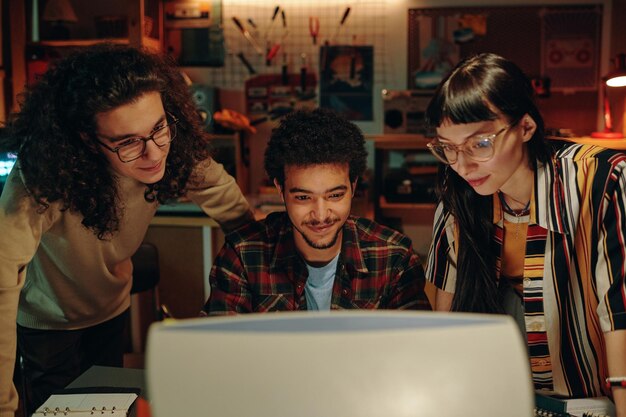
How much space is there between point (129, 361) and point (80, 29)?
5.77 feet

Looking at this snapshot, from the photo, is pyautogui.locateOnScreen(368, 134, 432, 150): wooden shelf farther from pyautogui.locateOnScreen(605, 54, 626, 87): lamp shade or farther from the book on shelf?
the book on shelf

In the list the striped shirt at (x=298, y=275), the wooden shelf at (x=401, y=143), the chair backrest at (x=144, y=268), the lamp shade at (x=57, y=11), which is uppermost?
the lamp shade at (x=57, y=11)

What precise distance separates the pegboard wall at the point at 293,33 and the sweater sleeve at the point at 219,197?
174 centimetres

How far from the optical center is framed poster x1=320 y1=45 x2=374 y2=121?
3453 mm

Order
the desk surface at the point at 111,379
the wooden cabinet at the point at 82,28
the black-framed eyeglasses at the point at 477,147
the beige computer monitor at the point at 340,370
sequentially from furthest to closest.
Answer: the wooden cabinet at the point at 82,28, the desk surface at the point at 111,379, the black-framed eyeglasses at the point at 477,147, the beige computer monitor at the point at 340,370

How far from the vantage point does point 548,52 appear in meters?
3.33

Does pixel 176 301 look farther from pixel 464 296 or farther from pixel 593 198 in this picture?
pixel 593 198

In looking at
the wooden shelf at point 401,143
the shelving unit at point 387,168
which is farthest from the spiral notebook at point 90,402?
the wooden shelf at point 401,143

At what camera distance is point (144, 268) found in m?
2.43

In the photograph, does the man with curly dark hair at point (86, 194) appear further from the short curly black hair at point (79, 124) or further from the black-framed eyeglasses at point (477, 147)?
the black-framed eyeglasses at point (477, 147)

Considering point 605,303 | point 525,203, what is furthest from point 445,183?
point 605,303

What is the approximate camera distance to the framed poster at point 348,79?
3.45 m

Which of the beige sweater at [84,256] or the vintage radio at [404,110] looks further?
the vintage radio at [404,110]

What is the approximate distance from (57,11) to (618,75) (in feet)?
8.48
